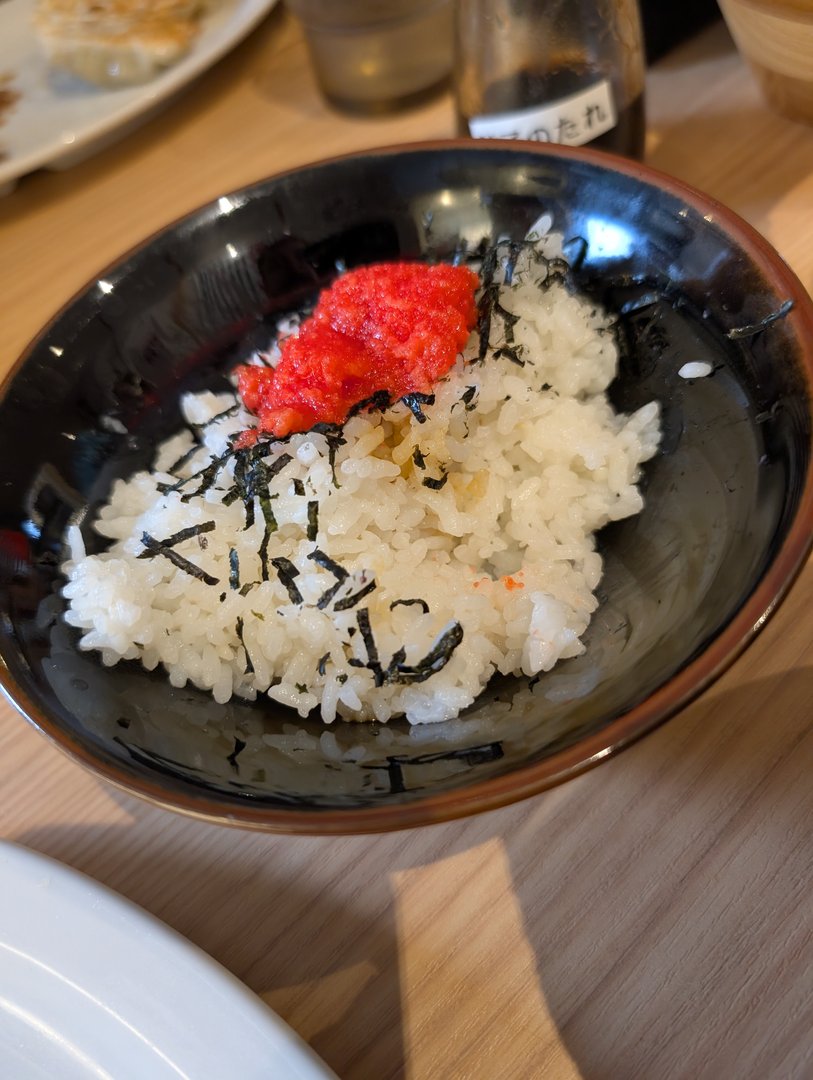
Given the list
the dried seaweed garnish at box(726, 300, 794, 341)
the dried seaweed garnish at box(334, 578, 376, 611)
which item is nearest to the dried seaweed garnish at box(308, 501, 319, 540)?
the dried seaweed garnish at box(334, 578, 376, 611)

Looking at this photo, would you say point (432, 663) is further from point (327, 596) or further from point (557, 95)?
point (557, 95)

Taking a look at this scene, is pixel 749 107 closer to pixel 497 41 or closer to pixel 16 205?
pixel 497 41

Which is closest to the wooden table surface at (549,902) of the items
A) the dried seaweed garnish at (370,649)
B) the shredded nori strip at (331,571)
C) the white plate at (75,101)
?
the dried seaweed garnish at (370,649)

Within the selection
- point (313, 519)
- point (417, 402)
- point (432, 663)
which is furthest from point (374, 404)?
point (432, 663)

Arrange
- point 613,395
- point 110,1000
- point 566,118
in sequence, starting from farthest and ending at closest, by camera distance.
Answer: point 566,118 < point 613,395 < point 110,1000

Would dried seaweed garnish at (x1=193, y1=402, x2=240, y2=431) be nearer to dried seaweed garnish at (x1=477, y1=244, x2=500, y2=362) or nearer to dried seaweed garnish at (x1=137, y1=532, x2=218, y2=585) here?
dried seaweed garnish at (x1=137, y1=532, x2=218, y2=585)

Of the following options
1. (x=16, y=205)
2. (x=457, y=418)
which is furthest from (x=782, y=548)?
(x=16, y=205)

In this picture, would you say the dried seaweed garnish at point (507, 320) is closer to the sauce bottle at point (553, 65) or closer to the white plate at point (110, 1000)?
the sauce bottle at point (553, 65)

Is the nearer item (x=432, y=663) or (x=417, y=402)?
(x=432, y=663)

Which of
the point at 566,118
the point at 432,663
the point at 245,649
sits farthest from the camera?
the point at 566,118
